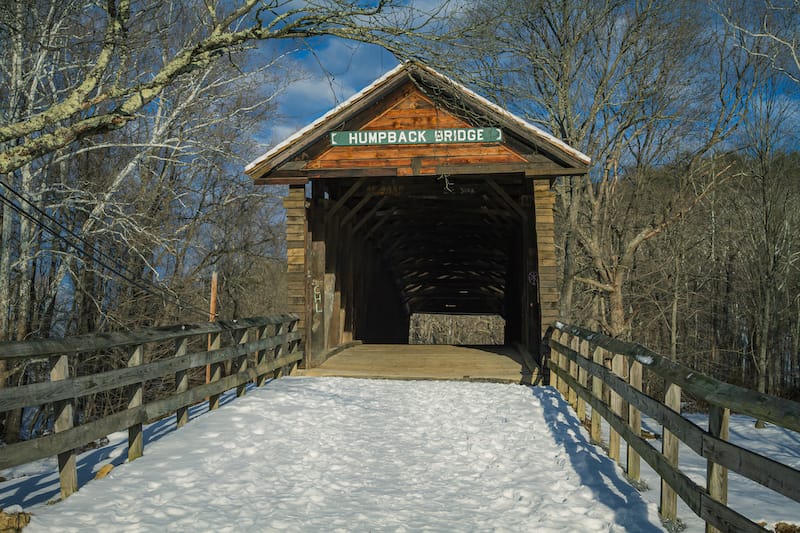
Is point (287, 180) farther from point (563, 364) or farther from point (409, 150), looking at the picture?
point (563, 364)

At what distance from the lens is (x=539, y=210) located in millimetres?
11211

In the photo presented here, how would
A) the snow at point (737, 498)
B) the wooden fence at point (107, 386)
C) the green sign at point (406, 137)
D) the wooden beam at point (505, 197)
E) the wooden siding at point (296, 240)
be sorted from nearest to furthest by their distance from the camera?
the wooden fence at point (107, 386)
the snow at point (737, 498)
the green sign at point (406, 137)
the wooden siding at point (296, 240)
the wooden beam at point (505, 197)

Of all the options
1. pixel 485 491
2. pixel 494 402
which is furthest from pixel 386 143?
pixel 485 491

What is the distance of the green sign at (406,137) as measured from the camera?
11.1 meters

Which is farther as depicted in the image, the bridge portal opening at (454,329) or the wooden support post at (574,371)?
the bridge portal opening at (454,329)

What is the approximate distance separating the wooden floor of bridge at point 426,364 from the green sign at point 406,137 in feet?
13.2

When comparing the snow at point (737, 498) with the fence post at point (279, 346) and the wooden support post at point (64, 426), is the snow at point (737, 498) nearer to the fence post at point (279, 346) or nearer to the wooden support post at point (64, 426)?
the wooden support post at point (64, 426)

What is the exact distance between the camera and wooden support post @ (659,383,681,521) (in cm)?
439

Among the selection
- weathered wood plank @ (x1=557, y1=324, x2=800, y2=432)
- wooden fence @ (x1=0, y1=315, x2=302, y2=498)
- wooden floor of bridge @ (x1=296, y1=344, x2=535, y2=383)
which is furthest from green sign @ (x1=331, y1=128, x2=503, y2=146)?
weathered wood plank @ (x1=557, y1=324, x2=800, y2=432)

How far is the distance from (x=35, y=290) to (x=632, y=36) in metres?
18.5

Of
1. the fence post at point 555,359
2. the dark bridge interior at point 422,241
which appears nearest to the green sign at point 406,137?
the dark bridge interior at point 422,241

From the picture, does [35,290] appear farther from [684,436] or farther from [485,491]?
[684,436]

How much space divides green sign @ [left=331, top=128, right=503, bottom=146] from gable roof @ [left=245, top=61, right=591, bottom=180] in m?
0.27

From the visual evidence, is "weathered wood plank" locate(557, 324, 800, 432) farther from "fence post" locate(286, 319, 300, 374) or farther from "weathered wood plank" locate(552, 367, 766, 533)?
"fence post" locate(286, 319, 300, 374)
